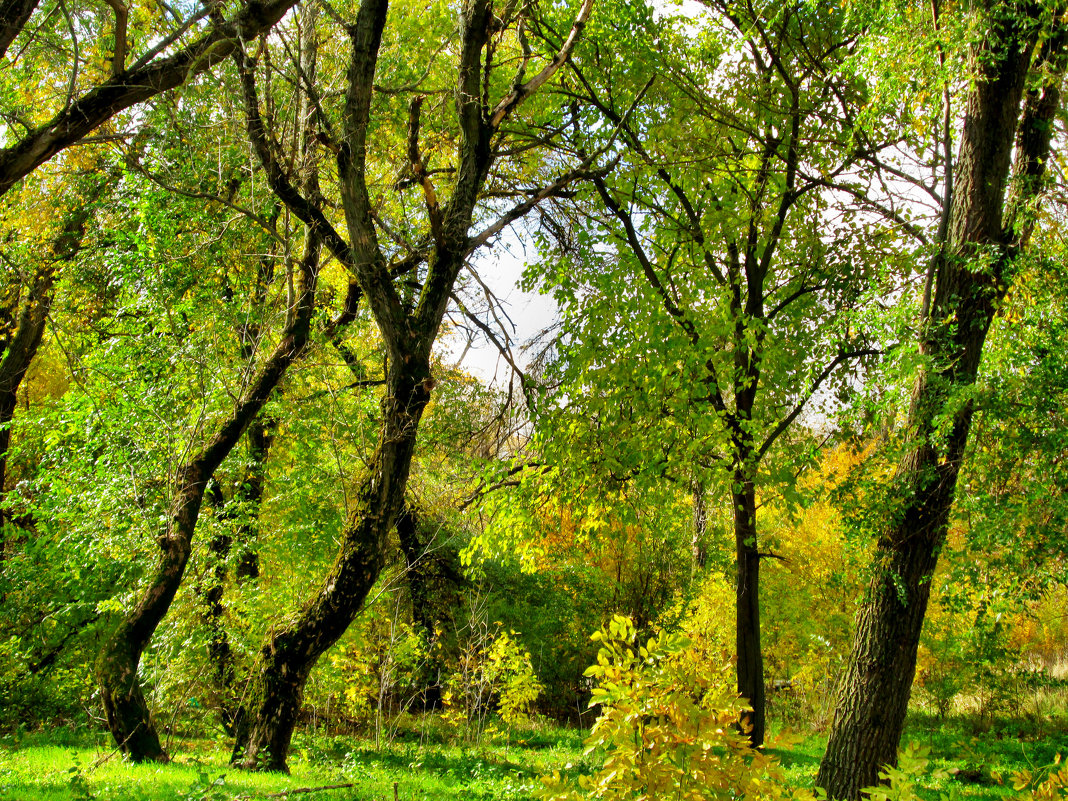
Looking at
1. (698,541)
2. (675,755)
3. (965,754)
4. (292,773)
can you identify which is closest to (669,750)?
(675,755)

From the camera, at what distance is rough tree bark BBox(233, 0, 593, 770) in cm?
556

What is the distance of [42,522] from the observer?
10000 mm

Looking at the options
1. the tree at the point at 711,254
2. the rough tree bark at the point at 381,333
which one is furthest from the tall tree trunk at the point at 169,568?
the tree at the point at 711,254

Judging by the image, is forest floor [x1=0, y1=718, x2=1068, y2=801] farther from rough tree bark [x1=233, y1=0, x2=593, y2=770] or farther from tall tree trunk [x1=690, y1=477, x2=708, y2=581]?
tall tree trunk [x1=690, y1=477, x2=708, y2=581]

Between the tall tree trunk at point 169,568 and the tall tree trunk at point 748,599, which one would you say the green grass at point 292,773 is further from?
the tall tree trunk at point 748,599

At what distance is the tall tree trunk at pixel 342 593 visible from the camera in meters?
5.54

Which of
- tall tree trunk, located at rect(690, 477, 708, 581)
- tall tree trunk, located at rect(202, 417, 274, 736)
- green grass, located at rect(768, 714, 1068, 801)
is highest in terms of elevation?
tall tree trunk, located at rect(690, 477, 708, 581)

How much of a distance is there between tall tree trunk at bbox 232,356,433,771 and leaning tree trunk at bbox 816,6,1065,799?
376 centimetres

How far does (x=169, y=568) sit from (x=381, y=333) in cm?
322

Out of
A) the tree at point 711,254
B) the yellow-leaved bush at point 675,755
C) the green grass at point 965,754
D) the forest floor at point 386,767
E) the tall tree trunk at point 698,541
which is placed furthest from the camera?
the tall tree trunk at point 698,541

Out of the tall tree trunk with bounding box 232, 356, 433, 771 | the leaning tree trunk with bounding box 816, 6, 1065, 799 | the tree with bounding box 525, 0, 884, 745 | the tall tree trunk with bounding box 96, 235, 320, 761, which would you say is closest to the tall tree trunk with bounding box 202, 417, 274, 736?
the tall tree trunk with bounding box 96, 235, 320, 761

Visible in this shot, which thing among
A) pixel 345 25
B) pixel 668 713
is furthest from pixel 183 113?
pixel 668 713

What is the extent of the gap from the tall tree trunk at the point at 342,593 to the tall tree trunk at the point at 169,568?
128 centimetres

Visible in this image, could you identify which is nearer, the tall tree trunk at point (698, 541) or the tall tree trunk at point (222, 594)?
the tall tree trunk at point (222, 594)
